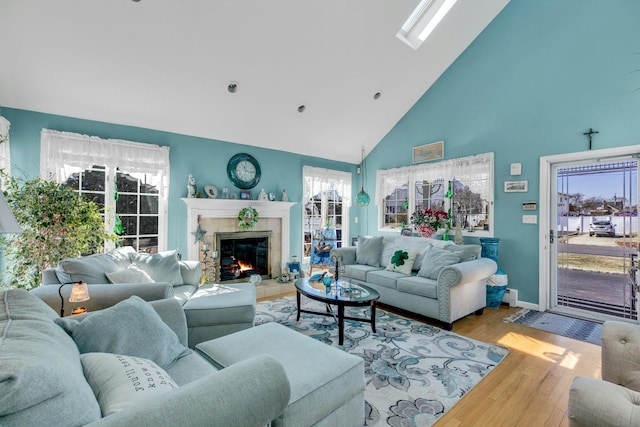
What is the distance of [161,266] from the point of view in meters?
3.14

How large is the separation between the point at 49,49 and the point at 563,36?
5737mm

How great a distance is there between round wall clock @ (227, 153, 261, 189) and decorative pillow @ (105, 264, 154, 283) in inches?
84.9

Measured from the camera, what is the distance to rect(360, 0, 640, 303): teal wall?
3.33 m

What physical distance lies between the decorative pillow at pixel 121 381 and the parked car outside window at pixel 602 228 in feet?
15.6

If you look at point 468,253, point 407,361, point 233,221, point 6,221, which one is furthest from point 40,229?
point 468,253

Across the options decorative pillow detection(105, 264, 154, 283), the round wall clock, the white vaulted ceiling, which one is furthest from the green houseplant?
the round wall clock

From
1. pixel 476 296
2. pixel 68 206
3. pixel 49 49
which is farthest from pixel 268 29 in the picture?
pixel 476 296

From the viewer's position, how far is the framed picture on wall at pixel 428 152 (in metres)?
4.97

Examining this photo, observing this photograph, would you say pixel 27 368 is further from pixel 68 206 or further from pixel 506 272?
pixel 506 272

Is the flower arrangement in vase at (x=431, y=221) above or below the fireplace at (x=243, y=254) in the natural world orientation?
above

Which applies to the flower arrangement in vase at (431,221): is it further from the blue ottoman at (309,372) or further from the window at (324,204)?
the blue ottoman at (309,372)

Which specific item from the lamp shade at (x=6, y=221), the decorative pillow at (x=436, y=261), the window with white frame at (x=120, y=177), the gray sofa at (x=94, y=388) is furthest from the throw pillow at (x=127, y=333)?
the decorative pillow at (x=436, y=261)

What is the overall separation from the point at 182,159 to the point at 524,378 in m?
4.58

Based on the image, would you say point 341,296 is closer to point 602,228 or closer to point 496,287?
point 496,287
